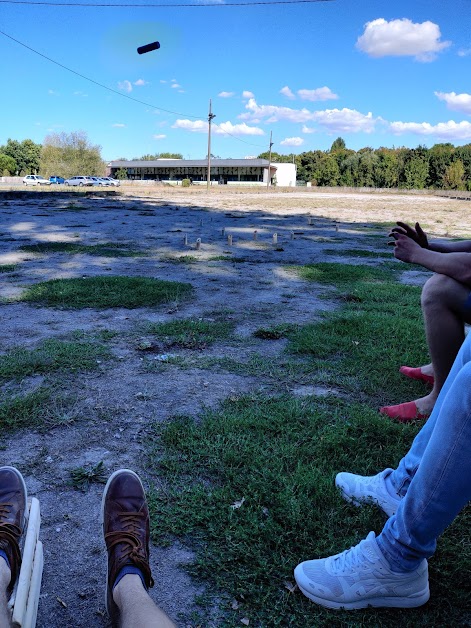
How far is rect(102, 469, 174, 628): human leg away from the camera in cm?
120

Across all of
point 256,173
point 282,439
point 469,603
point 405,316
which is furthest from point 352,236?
point 256,173

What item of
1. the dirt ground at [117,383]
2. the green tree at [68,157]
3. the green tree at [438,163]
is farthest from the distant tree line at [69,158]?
the dirt ground at [117,383]

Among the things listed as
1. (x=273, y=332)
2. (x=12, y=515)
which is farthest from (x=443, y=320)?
(x=12, y=515)

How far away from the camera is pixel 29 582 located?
128cm

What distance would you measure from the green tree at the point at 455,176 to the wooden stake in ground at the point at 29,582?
70305 millimetres

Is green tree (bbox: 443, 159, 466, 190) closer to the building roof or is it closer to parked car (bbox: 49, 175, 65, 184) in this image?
the building roof

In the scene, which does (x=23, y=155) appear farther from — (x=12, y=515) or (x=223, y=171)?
(x=12, y=515)

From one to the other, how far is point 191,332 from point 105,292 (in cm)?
153

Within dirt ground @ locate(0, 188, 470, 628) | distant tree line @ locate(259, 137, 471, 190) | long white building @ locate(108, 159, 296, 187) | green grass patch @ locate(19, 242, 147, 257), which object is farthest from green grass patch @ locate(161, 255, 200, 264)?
long white building @ locate(108, 159, 296, 187)

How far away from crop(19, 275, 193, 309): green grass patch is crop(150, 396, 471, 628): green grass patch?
2352mm

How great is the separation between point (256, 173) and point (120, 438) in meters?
79.7

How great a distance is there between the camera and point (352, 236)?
458 inches

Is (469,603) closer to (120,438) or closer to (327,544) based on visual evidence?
(327,544)

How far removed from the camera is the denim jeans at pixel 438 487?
1.24m
